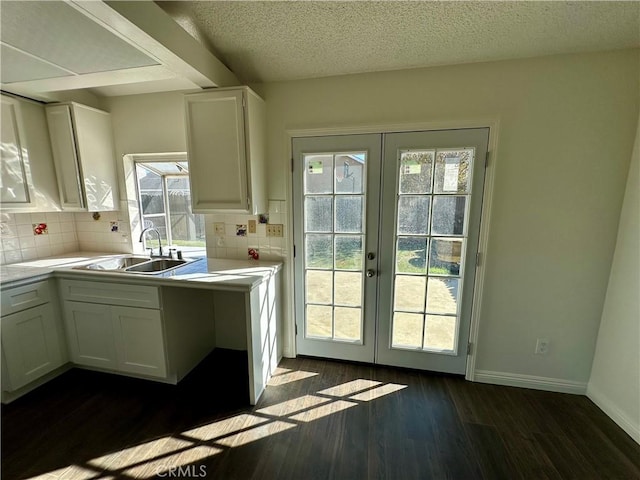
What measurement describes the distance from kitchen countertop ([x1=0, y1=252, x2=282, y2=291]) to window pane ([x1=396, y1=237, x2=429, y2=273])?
3.19 feet

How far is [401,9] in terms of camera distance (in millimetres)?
1363

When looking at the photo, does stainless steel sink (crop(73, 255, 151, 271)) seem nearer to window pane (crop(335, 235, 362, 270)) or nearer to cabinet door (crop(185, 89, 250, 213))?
cabinet door (crop(185, 89, 250, 213))

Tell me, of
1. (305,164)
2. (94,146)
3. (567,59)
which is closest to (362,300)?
(305,164)

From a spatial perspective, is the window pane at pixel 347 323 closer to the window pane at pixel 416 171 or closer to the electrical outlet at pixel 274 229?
the electrical outlet at pixel 274 229

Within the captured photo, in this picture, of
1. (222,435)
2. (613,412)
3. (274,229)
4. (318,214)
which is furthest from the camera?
(274,229)

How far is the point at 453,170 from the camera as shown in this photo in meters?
1.93

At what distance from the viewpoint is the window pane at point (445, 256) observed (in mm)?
2018

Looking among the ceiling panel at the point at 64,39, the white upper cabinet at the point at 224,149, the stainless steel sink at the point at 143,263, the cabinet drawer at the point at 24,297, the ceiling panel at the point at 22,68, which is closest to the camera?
the ceiling panel at the point at 64,39

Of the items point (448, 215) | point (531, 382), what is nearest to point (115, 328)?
point (448, 215)

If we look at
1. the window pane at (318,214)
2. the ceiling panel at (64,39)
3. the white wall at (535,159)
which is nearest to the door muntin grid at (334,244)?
the window pane at (318,214)

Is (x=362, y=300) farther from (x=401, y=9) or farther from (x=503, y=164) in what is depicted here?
(x=401, y=9)

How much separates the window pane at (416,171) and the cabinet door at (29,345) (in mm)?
2797

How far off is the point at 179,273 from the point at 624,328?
297cm

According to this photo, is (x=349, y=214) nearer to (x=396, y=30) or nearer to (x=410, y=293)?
(x=410, y=293)
